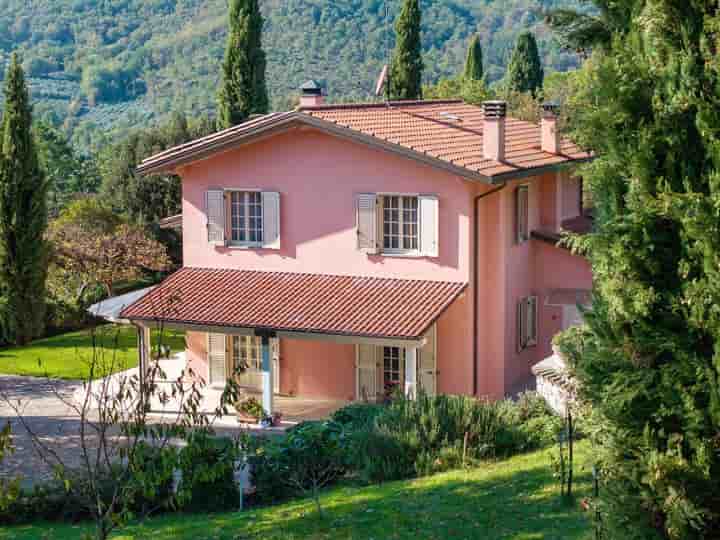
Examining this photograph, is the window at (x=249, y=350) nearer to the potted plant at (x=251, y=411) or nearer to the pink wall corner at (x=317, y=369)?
the pink wall corner at (x=317, y=369)

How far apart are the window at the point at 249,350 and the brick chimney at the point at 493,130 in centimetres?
646

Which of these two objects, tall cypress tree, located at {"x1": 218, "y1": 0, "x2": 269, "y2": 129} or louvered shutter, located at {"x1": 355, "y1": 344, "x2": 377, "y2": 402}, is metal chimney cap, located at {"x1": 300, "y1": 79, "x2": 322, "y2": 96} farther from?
tall cypress tree, located at {"x1": 218, "y1": 0, "x2": 269, "y2": 129}

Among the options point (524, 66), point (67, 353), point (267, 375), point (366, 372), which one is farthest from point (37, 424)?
point (524, 66)

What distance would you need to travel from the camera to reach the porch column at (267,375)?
22.8 meters

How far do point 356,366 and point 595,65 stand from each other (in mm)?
15234

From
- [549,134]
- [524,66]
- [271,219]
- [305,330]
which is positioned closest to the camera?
[305,330]

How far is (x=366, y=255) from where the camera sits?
952 inches

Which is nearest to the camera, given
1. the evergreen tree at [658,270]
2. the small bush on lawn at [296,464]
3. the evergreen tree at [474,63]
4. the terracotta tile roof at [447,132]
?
the evergreen tree at [658,270]

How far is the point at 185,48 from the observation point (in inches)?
4284

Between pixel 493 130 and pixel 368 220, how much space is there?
3246mm

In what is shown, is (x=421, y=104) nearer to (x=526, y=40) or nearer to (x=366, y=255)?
(x=366, y=255)

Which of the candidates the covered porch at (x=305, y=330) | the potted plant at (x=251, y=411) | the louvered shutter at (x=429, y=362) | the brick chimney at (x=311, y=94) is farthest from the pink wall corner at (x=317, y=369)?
the brick chimney at (x=311, y=94)

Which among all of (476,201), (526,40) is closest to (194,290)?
(476,201)

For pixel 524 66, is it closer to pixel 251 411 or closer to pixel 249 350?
pixel 249 350
